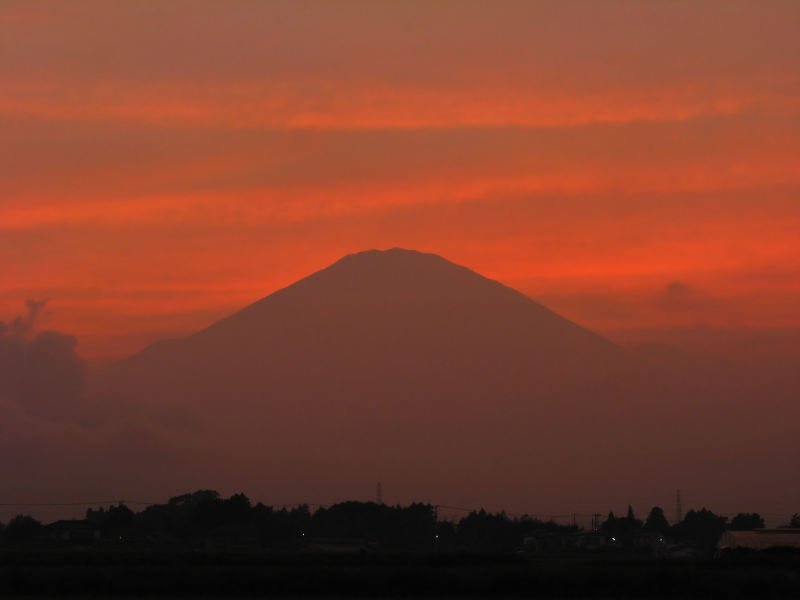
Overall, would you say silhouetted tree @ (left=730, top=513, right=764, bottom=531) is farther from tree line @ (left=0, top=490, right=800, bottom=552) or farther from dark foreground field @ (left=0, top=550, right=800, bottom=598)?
Answer: dark foreground field @ (left=0, top=550, right=800, bottom=598)

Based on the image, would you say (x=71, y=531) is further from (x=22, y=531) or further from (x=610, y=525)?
(x=610, y=525)

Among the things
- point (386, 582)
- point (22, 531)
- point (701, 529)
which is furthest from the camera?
point (701, 529)

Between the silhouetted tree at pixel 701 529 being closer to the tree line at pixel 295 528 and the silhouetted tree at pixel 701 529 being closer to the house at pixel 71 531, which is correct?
the tree line at pixel 295 528

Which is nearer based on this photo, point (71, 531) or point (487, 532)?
point (71, 531)

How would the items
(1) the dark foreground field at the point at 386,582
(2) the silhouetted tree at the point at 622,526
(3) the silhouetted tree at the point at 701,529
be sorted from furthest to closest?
(3) the silhouetted tree at the point at 701,529
(2) the silhouetted tree at the point at 622,526
(1) the dark foreground field at the point at 386,582

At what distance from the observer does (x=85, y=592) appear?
4388 centimetres

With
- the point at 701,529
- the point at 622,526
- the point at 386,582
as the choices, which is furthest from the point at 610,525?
the point at 386,582

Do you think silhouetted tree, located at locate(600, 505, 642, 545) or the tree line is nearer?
the tree line

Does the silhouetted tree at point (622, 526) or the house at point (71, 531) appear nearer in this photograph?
the house at point (71, 531)

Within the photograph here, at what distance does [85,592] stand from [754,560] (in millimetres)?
32773

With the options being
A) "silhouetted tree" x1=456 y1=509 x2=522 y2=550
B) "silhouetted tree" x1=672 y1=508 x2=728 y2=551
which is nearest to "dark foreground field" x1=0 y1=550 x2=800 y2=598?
"silhouetted tree" x1=456 y1=509 x2=522 y2=550

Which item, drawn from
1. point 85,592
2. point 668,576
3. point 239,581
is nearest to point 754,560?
point 668,576

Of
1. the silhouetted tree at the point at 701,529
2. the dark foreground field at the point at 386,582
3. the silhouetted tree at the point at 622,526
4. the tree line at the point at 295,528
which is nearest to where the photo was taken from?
the dark foreground field at the point at 386,582

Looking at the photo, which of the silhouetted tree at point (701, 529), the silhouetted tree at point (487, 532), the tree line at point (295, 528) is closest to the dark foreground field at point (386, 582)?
the tree line at point (295, 528)
